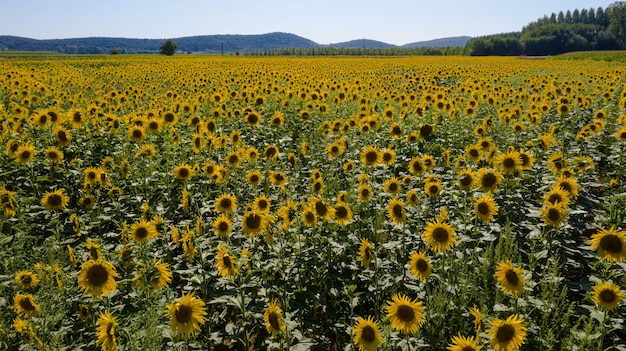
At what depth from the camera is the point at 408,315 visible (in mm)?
2744

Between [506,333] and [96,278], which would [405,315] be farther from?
[96,278]

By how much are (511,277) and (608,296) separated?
711 millimetres

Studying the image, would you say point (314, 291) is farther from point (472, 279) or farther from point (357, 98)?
point (357, 98)

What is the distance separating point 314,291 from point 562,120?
8266mm

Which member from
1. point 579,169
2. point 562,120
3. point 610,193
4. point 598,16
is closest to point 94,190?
point 579,169

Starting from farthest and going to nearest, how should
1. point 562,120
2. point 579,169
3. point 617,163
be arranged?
1. point 562,120
2. point 617,163
3. point 579,169

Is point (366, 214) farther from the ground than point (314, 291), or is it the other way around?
point (366, 214)

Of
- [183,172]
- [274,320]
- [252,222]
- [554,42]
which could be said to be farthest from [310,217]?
[554,42]

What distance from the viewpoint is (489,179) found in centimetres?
450

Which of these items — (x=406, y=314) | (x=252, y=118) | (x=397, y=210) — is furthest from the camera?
(x=252, y=118)

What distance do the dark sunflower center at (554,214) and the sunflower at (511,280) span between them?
39.8 inches

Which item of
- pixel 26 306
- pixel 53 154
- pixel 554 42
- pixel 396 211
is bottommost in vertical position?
pixel 26 306

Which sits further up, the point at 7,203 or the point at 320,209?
the point at 320,209

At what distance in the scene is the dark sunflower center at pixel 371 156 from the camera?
543cm
